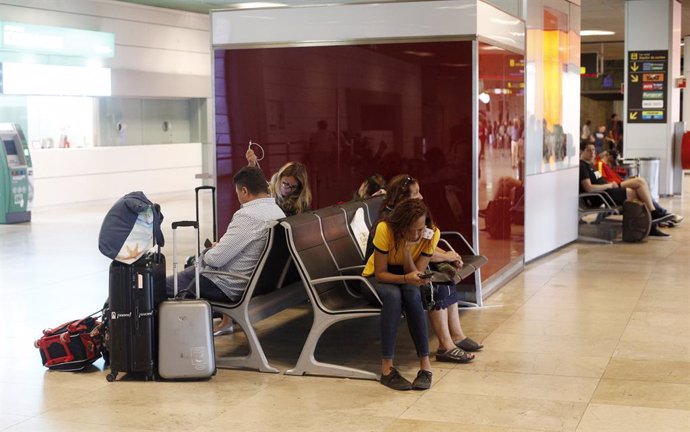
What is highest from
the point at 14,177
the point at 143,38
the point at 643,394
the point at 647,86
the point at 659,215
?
the point at 143,38

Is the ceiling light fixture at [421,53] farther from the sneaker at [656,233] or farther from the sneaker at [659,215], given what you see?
the sneaker at [659,215]

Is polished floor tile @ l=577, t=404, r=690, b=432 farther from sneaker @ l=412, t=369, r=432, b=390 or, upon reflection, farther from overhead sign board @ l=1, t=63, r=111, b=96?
overhead sign board @ l=1, t=63, r=111, b=96

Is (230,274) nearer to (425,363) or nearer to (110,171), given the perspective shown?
(425,363)

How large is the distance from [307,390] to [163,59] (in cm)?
1767

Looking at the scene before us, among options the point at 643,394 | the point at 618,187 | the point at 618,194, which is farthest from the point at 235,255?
the point at 618,187

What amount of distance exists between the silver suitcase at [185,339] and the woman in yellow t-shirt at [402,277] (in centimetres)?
100

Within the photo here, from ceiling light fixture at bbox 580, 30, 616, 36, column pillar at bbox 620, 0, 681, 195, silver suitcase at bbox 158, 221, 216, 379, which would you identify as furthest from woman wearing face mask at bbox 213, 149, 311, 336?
ceiling light fixture at bbox 580, 30, 616, 36

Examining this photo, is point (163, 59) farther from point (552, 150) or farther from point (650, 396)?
point (650, 396)

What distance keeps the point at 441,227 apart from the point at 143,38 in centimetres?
1482

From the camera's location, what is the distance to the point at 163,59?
73.2 feet

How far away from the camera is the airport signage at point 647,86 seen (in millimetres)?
20250

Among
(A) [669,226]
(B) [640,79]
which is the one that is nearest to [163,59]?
(B) [640,79]

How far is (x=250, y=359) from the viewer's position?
20.0 ft

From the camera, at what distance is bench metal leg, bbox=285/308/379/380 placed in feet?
19.2
